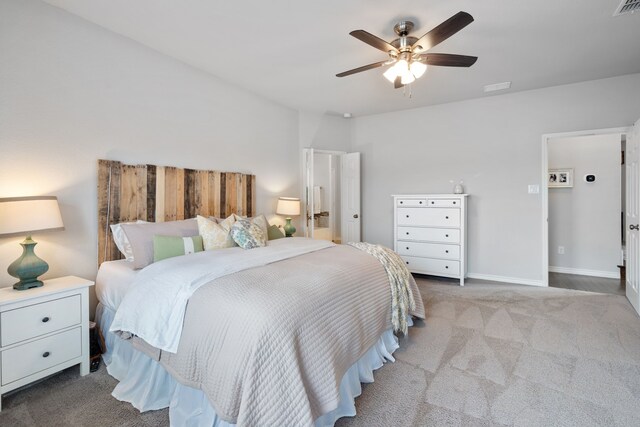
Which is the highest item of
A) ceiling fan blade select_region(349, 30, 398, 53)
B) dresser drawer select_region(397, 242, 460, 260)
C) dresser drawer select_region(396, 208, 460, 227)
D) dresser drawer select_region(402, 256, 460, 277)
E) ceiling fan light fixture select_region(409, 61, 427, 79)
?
ceiling fan blade select_region(349, 30, 398, 53)

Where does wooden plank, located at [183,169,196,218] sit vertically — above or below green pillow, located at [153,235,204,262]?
above

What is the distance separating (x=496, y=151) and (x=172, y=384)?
457cm

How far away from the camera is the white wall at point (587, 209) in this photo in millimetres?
4496

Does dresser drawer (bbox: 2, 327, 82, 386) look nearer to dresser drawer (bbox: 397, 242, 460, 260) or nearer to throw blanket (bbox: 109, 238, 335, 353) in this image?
throw blanket (bbox: 109, 238, 335, 353)

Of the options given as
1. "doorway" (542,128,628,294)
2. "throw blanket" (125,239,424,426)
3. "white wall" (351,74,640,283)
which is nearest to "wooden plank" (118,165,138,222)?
"throw blanket" (125,239,424,426)

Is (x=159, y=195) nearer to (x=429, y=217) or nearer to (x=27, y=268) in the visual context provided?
(x=27, y=268)

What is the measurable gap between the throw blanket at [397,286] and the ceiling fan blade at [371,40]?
1.60m

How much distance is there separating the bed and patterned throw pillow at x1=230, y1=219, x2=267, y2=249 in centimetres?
32

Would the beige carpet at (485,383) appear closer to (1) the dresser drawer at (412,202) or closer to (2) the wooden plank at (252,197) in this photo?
(1) the dresser drawer at (412,202)

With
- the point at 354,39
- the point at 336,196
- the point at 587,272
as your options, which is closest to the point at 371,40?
the point at 354,39

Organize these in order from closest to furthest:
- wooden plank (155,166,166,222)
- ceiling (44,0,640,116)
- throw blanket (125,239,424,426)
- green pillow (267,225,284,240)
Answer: throw blanket (125,239,424,426), ceiling (44,0,640,116), wooden plank (155,166,166,222), green pillow (267,225,284,240)

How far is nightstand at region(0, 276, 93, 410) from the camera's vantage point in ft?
5.78

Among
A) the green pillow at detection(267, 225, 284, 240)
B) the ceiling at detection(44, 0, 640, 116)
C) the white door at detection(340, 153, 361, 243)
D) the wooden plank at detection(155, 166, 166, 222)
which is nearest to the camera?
the ceiling at detection(44, 0, 640, 116)

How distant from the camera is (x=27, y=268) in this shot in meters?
1.96
